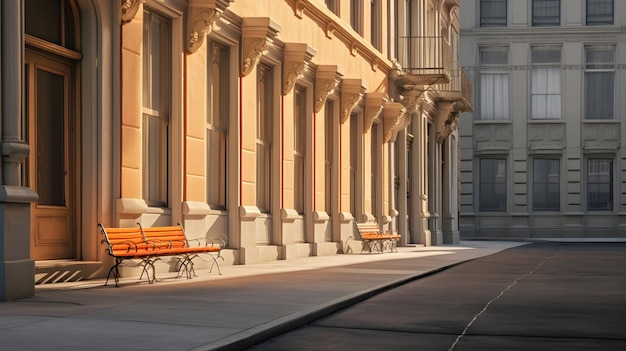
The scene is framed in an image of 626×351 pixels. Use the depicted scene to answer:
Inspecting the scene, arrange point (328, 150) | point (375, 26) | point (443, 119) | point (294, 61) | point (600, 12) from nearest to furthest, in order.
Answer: point (294, 61) < point (328, 150) < point (375, 26) < point (443, 119) < point (600, 12)

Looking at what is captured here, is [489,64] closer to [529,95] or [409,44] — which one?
[529,95]

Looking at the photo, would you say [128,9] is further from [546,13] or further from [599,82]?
[599,82]

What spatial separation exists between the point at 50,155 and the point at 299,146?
11141mm

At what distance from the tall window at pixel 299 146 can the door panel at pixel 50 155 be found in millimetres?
10255

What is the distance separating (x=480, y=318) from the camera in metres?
11.7

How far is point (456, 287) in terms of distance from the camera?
Result: 16.4 metres

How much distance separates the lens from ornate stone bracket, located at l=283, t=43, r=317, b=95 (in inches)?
912

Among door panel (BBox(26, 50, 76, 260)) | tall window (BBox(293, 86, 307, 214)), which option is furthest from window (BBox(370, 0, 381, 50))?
door panel (BBox(26, 50, 76, 260))

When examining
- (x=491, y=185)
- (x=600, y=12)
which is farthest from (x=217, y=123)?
(x=600, y=12)

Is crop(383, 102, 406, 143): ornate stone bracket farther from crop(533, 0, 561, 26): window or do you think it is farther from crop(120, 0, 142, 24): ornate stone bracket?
crop(533, 0, 561, 26): window

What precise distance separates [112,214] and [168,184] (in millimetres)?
2246

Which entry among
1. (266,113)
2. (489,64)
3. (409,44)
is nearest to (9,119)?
(266,113)

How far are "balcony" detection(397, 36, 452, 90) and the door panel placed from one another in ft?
66.2

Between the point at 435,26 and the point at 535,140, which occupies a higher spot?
the point at 435,26
